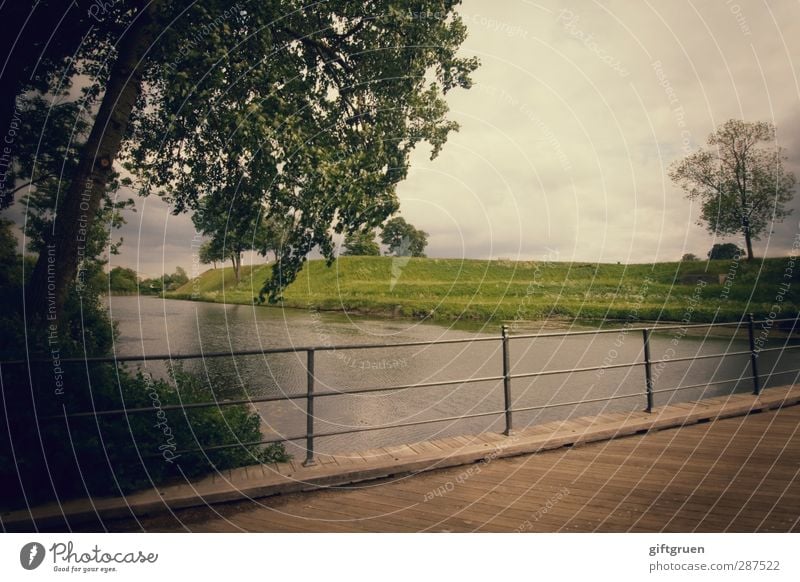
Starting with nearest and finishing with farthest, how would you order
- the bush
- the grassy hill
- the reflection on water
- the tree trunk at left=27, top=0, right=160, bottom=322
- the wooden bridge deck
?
the wooden bridge deck < the bush < the tree trunk at left=27, top=0, right=160, bottom=322 < the reflection on water < the grassy hill

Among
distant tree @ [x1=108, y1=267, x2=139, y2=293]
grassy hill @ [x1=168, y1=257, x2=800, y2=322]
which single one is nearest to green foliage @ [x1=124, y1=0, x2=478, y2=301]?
distant tree @ [x1=108, y1=267, x2=139, y2=293]

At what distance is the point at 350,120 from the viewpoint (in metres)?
7.25

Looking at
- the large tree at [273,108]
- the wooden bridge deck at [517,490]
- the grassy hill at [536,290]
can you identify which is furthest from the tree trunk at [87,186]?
the grassy hill at [536,290]

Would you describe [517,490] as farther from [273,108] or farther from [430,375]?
[430,375]

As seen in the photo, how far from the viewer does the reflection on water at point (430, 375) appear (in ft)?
32.8

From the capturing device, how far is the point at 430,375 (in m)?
16.2

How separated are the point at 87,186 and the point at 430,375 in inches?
511

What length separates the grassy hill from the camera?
106 ft

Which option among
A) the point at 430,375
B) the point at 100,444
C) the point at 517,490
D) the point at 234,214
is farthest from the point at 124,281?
the point at 430,375

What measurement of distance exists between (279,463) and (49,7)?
18.6 feet

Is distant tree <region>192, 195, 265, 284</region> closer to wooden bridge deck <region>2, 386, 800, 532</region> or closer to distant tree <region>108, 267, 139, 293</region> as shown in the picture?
distant tree <region>108, 267, 139, 293</region>

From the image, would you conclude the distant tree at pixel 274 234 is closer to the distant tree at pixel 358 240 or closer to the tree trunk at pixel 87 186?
the distant tree at pixel 358 240

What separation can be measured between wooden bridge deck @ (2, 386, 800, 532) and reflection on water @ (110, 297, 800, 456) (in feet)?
2.44
